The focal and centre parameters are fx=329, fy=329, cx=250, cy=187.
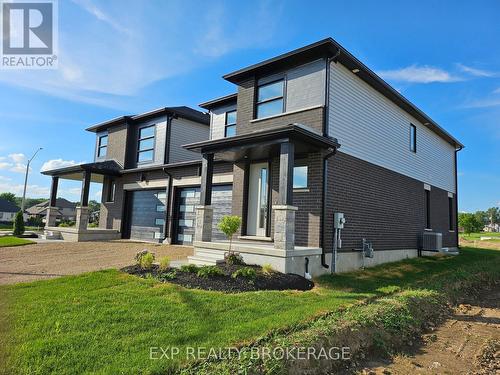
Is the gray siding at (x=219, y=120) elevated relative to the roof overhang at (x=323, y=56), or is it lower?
lower

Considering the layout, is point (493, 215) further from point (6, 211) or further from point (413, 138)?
point (6, 211)

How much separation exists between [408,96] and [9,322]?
47.5 ft

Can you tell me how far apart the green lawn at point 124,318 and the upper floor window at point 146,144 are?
11.1m

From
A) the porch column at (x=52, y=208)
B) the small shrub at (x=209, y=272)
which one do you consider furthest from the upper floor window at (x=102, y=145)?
the small shrub at (x=209, y=272)

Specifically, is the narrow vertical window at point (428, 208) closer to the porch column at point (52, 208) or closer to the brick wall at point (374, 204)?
the brick wall at point (374, 204)

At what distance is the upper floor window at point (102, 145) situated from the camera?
65.6 feet

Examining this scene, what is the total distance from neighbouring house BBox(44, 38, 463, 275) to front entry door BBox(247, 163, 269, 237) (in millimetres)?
35

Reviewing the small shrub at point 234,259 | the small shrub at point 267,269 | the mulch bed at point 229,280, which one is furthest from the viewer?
the small shrub at point 234,259

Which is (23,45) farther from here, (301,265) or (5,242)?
(5,242)

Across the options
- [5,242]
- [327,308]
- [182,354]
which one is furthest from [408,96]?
[5,242]

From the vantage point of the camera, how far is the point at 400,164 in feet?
44.4

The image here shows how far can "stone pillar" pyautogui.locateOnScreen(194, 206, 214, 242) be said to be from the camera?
9812 millimetres

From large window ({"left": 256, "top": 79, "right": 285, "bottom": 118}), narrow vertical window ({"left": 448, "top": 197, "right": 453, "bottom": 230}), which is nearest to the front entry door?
large window ({"left": 256, "top": 79, "right": 285, "bottom": 118})

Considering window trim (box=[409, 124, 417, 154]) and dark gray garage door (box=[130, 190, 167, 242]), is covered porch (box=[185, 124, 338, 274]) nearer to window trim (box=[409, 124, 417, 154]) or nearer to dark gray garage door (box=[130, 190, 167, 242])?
dark gray garage door (box=[130, 190, 167, 242])
